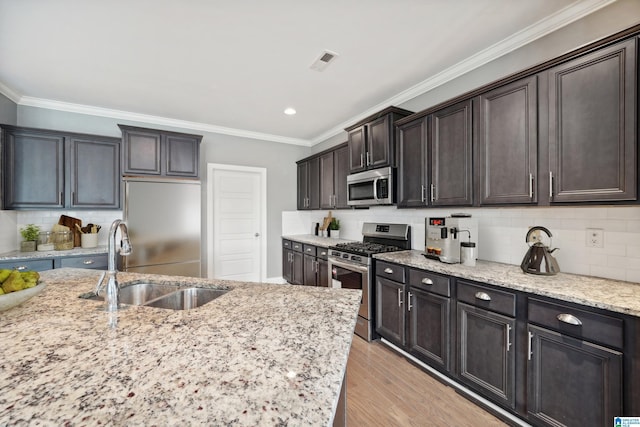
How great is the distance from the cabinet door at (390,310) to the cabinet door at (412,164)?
2.78ft

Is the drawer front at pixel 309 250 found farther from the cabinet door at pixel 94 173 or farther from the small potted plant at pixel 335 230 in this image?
the cabinet door at pixel 94 173

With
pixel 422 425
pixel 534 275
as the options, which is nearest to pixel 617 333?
pixel 534 275

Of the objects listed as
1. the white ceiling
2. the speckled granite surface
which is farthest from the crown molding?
the speckled granite surface

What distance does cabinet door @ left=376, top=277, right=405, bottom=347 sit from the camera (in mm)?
2490

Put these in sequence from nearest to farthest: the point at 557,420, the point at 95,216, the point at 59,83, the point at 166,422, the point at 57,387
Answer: the point at 166,422, the point at 57,387, the point at 557,420, the point at 59,83, the point at 95,216

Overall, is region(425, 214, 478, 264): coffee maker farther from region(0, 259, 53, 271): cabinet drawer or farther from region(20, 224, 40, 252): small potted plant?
region(20, 224, 40, 252): small potted plant

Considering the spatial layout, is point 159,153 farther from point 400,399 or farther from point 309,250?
point 400,399

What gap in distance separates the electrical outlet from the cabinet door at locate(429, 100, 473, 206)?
0.75 m

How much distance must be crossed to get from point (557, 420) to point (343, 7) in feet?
9.35

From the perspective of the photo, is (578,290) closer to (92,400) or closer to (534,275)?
(534,275)

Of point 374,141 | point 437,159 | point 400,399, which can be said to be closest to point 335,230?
point 374,141

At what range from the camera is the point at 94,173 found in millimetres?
3391

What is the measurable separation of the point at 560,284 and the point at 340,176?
109 inches

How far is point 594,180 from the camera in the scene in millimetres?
1570
